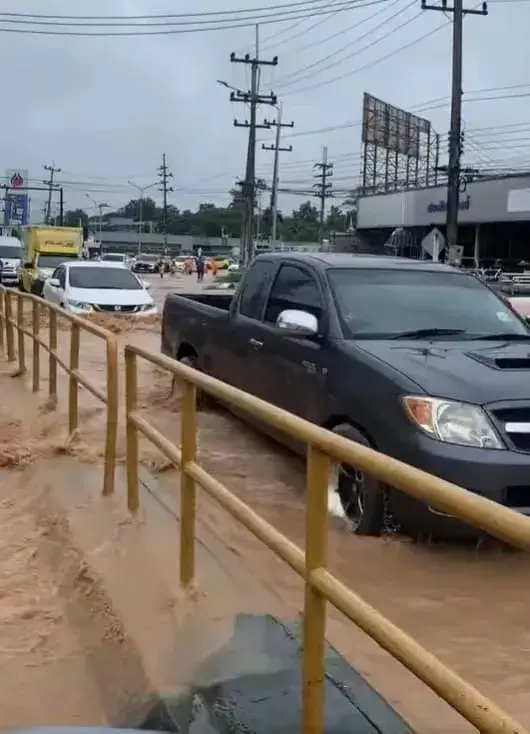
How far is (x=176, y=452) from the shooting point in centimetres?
458

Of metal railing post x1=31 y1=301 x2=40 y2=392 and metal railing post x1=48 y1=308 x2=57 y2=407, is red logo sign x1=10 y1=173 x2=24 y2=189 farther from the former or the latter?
metal railing post x1=48 y1=308 x2=57 y2=407

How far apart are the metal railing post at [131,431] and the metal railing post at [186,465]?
3.84ft

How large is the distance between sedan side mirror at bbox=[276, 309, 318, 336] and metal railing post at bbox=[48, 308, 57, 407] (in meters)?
3.24

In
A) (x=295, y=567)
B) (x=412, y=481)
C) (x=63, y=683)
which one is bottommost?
(x=63, y=683)

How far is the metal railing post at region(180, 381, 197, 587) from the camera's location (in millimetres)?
4348

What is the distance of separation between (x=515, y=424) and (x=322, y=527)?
2.25 metres

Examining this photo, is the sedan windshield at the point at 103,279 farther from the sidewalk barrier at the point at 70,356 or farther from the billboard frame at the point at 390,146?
the billboard frame at the point at 390,146

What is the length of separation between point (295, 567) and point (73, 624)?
1.75 meters

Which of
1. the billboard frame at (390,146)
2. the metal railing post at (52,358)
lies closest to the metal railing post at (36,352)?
the metal railing post at (52,358)

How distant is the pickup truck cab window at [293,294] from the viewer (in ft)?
21.7

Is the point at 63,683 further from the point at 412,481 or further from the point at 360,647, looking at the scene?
the point at 412,481

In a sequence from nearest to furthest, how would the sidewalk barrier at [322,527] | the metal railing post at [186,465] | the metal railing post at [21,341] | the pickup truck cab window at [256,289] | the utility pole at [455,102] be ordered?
the sidewalk barrier at [322,527] < the metal railing post at [186,465] < the pickup truck cab window at [256,289] < the metal railing post at [21,341] < the utility pole at [455,102]

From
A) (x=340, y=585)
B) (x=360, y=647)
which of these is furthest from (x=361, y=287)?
(x=340, y=585)

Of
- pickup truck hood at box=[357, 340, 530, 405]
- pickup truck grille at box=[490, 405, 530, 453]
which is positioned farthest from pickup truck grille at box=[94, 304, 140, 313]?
pickup truck grille at box=[490, 405, 530, 453]
